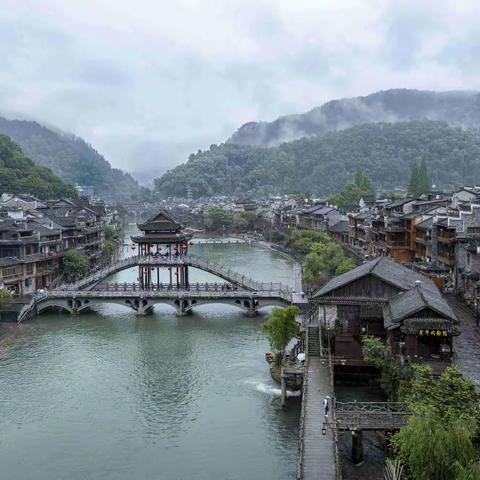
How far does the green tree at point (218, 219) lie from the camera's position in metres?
166

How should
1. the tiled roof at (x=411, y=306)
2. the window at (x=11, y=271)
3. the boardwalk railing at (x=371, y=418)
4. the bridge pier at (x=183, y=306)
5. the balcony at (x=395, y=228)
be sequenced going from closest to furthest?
1. the boardwalk railing at (x=371, y=418)
2. the tiled roof at (x=411, y=306)
3. the bridge pier at (x=183, y=306)
4. the window at (x=11, y=271)
5. the balcony at (x=395, y=228)

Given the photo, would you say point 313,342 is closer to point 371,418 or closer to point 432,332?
point 432,332

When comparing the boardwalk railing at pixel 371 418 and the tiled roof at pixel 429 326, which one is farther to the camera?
the tiled roof at pixel 429 326

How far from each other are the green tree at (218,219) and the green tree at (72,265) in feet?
294

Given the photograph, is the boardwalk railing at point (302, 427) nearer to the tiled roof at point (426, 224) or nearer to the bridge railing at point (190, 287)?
the bridge railing at point (190, 287)

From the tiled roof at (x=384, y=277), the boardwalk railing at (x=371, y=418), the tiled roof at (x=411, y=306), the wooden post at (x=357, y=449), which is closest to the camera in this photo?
the boardwalk railing at (x=371, y=418)

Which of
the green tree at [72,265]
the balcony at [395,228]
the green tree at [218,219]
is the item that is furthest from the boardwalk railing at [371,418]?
the green tree at [218,219]

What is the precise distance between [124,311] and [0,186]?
67418 mm

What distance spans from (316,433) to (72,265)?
53.7 metres

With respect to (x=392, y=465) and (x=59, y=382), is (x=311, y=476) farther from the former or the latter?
(x=59, y=382)

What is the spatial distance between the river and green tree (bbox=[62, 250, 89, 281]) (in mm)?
15236

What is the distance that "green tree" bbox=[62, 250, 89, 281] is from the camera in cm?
7638

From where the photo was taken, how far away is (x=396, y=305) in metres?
36.6

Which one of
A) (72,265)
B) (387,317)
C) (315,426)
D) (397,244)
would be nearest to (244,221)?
(72,265)
